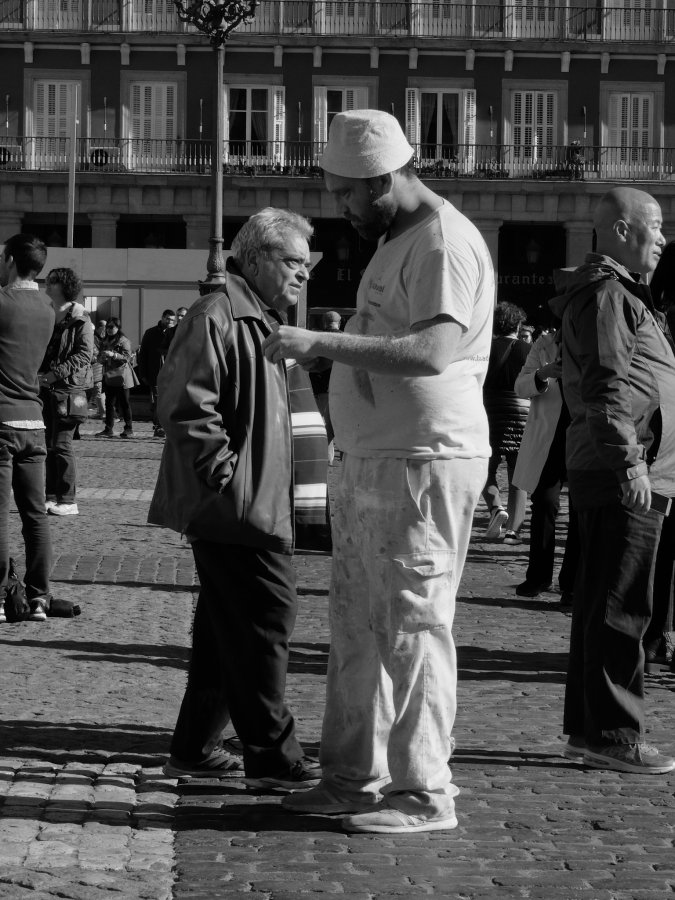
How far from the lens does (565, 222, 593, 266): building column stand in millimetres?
42156

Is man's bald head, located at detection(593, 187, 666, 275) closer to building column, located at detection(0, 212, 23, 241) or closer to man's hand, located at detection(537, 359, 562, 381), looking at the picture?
man's hand, located at detection(537, 359, 562, 381)

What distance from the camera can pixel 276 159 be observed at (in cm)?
4244

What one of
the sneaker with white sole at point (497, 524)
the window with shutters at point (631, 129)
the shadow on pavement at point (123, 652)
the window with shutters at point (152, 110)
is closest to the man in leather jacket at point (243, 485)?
the shadow on pavement at point (123, 652)

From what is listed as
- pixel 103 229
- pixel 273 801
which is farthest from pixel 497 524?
pixel 103 229

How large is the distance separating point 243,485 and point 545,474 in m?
5.16

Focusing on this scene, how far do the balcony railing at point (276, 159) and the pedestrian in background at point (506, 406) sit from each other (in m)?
30.1

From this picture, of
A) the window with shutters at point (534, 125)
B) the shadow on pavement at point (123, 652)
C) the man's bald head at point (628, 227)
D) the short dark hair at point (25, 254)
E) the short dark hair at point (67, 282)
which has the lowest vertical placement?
the shadow on pavement at point (123, 652)

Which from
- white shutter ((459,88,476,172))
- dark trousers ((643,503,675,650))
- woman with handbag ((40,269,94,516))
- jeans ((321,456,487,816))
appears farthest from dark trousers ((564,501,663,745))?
white shutter ((459,88,476,172))

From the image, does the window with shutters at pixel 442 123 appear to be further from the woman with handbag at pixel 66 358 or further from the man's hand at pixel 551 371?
the man's hand at pixel 551 371

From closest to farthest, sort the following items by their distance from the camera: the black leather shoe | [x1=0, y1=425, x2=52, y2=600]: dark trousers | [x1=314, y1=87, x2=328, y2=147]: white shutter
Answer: [x1=0, y1=425, x2=52, y2=600]: dark trousers, the black leather shoe, [x1=314, y1=87, x2=328, y2=147]: white shutter

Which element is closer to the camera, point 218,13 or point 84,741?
point 84,741

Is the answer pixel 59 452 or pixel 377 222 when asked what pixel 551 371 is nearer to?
pixel 59 452

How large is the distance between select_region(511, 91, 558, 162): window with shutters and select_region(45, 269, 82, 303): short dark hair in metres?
31.8

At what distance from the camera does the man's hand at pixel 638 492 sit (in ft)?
17.6
